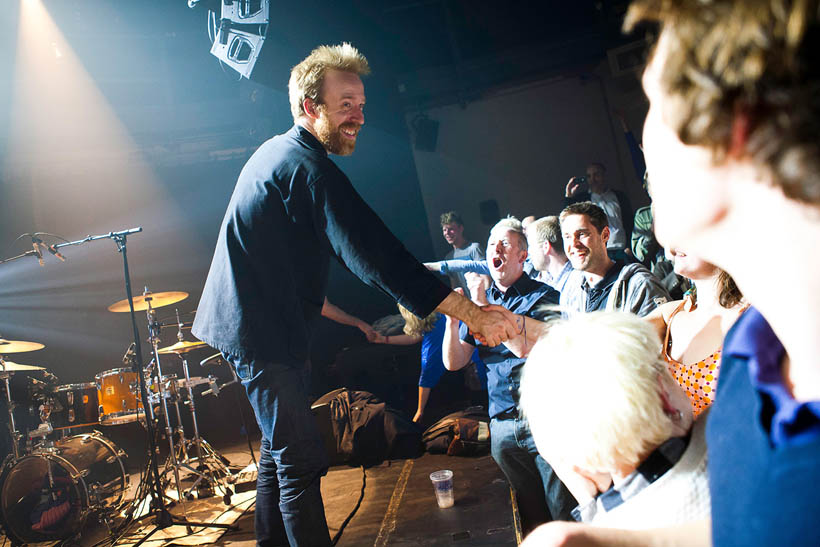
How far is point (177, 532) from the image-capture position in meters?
3.57

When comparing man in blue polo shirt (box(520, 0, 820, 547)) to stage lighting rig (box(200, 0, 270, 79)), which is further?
stage lighting rig (box(200, 0, 270, 79))

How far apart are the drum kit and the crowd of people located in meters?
1.91

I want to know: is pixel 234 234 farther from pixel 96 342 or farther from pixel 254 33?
pixel 96 342

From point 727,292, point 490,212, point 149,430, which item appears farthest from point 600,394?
A: point 490,212

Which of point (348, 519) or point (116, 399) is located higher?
point (116, 399)

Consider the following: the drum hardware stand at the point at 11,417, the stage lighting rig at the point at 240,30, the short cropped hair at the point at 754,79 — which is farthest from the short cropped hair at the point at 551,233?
the drum hardware stand at the point at 11,417

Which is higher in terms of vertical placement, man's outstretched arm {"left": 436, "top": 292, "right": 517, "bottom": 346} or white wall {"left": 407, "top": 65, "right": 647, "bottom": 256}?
white wall {"left": 407, "top": 65, "right": 647, "bottom": 256}

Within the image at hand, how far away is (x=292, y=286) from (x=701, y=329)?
1339mm

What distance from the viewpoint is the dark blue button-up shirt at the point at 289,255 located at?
189 centimetres

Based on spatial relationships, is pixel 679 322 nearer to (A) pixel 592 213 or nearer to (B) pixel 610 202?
(A) pixel 592 213

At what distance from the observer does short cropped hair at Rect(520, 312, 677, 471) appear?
774 mm

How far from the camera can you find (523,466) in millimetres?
2393

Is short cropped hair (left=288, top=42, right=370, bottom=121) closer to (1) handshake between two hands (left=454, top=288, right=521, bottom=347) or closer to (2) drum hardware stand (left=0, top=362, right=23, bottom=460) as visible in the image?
(1) handshake between two hands (left=454, top=288, right=521, bottom=347)

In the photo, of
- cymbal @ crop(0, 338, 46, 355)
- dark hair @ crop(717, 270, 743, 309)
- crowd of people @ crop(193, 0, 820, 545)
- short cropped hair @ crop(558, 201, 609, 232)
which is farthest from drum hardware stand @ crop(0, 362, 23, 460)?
dark hair @ crop(717, 270, 743, 309)
